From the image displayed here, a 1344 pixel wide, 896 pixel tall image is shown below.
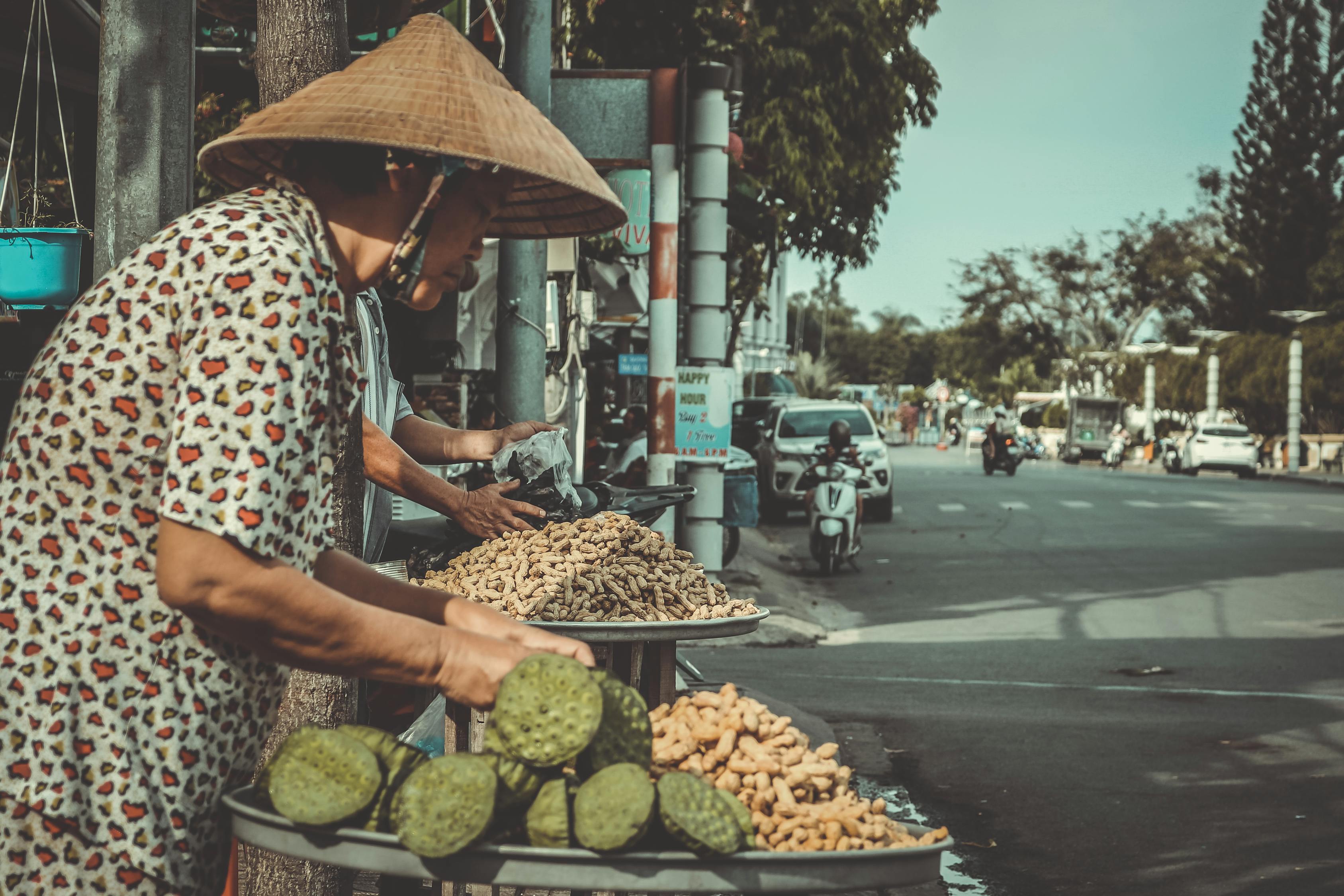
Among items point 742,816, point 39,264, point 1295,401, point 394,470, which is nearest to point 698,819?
point 742,816

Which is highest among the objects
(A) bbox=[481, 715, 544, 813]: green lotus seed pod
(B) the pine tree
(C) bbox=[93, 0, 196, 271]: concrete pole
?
(B) the pine tree

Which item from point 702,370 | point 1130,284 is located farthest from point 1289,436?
point 702,370

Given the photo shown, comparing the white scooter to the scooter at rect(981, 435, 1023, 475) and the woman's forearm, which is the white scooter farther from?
the scooter at rect(981, 435, 1023, 475)

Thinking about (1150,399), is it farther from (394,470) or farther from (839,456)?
(394,470)

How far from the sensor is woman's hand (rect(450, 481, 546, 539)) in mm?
3996

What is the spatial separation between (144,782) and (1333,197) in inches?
2154

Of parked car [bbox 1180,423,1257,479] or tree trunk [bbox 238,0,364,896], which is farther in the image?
parked car [bbox 1180,423,1257,479]

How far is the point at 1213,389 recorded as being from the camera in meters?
49.7

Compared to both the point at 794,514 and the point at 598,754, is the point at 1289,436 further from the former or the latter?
the point at 598,754

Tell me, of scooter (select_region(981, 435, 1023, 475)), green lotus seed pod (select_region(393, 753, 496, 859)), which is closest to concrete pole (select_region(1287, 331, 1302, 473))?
scooter (select_region(981, 435, 1023, 475))

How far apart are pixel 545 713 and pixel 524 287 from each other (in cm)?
516

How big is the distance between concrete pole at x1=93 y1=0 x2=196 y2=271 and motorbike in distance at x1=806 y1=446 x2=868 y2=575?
11811 mm

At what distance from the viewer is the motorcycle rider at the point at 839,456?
50.2ft

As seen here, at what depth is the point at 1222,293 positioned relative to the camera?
174ft
